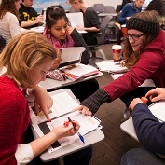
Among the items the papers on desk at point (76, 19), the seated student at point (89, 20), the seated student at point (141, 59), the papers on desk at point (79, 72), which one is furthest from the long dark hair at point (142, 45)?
the seated student at point (89, 20)

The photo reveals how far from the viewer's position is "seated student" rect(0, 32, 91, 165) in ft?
2.62

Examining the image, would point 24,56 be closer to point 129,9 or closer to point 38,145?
point 38,145

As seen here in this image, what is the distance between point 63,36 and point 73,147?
1.27 metres

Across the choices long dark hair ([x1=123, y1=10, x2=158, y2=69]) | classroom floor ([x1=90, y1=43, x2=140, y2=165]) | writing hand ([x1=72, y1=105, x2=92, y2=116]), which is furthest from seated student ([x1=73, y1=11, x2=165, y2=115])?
classroom floor ([x1=90, y1=43, x2=140, y2=165])

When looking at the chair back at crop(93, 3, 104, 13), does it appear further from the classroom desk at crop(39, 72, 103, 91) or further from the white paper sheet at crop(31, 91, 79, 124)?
the white paper sheet at crop(31, 91, 79, 124)

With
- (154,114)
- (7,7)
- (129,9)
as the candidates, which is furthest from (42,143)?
(129,9)

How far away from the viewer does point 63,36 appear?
194 cm

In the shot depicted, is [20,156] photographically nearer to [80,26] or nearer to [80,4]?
[80,26]

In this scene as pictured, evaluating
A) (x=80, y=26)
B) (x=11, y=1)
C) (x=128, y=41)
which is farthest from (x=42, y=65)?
(x=80, y=26)

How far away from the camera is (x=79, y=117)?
43.6 inches

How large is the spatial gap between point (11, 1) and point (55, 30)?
45.3 inches

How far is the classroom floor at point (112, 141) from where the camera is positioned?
1.74 m

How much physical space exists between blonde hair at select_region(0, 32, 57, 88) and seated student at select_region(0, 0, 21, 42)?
170cm

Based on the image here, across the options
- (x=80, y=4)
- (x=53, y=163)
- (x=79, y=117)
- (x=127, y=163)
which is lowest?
(x=53, y=163)
